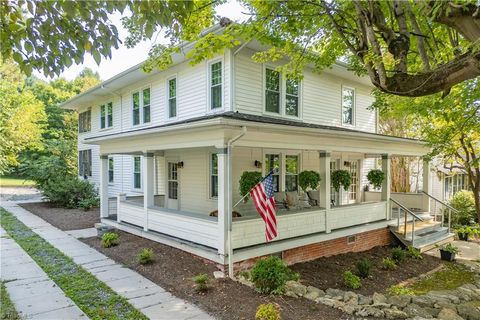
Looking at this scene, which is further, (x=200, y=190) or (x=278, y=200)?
(x=200, y=190)

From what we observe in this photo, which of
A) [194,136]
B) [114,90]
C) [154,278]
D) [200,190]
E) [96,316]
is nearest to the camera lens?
[96,316]

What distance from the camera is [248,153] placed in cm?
1036

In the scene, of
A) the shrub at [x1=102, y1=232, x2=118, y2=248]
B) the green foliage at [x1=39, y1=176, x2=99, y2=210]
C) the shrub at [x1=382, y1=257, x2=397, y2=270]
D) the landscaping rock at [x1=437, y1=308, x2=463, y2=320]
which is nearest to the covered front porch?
the shrub at [x1=102, y1=232, x2=118, y2=248]

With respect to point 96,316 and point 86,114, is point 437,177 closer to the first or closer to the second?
point 96,316

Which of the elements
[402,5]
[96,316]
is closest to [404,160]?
[402,5]

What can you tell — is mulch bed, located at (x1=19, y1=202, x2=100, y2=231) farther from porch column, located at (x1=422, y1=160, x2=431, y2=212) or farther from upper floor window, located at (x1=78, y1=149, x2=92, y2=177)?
porch column, located at (x1=422, y1=160, x2=431, y2=212)

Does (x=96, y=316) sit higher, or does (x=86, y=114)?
(x=86, y=114)

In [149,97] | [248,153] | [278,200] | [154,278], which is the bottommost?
[154,278]

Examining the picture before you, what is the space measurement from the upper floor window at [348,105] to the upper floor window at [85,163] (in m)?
15.4

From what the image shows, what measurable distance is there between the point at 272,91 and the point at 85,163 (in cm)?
1506

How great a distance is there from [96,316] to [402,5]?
290 inches

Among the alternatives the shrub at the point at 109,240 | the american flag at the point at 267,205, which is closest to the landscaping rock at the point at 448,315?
the american flag at the point at 267,205

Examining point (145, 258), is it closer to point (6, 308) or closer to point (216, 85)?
point (6, 308)

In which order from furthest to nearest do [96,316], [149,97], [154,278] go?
[149,97]
[154,278]
[96,316]
